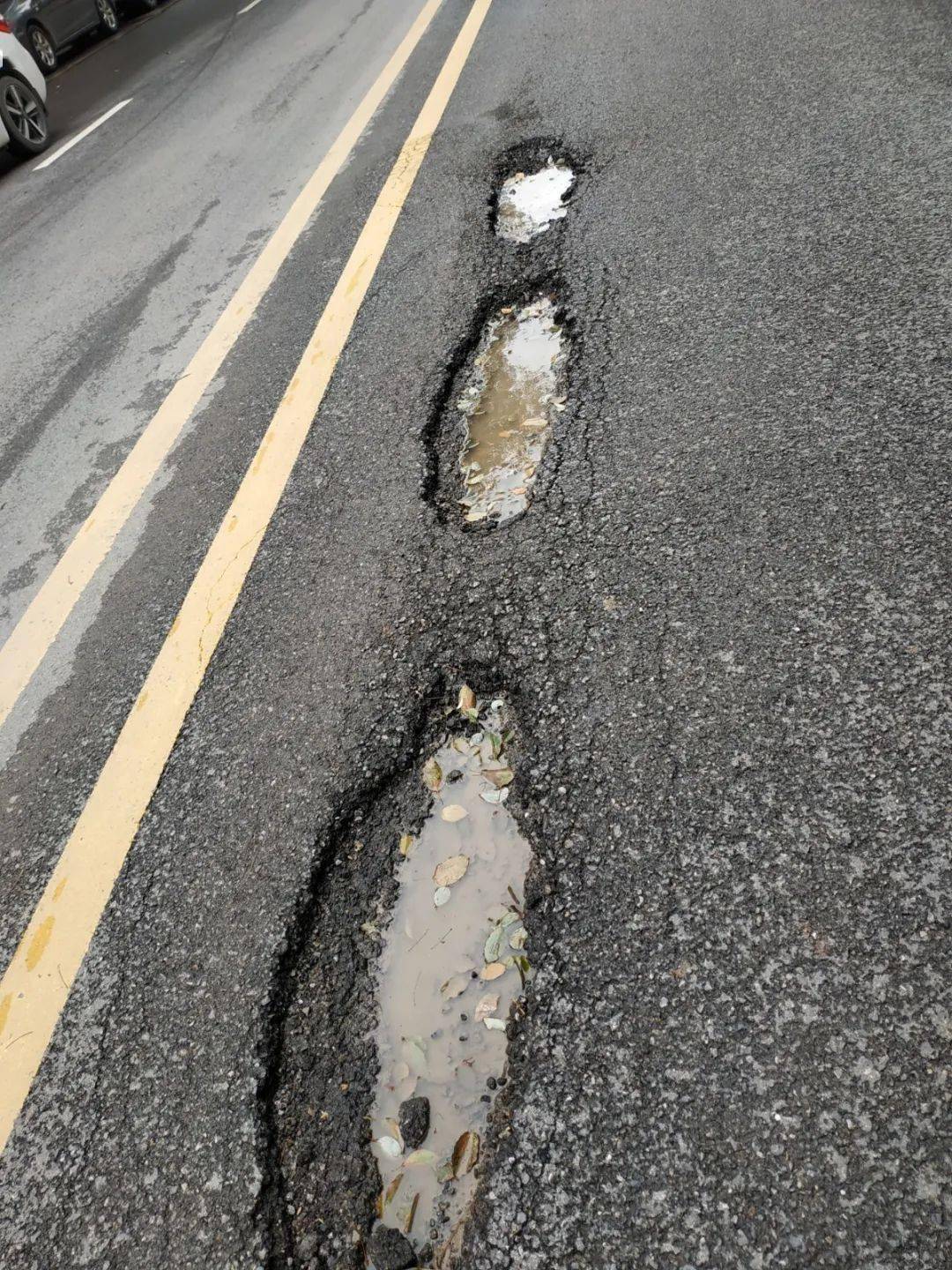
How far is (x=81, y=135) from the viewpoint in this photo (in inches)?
324

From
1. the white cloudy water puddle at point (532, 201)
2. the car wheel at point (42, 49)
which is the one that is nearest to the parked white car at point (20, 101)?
the car wheel at point (42, 49)

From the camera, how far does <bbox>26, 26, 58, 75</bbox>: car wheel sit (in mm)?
10602

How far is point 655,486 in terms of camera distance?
260 cm

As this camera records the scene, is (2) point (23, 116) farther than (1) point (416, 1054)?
Yes

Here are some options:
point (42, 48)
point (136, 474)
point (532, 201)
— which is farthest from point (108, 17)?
point (136, 474)

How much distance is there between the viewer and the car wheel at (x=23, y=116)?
7781 millimetres

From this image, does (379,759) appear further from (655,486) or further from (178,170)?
(178,170)

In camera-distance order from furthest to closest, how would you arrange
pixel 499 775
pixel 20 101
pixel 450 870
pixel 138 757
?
Answer: pixel 20 101, pixel 138 757, pixel 499 775, pixel 450 870

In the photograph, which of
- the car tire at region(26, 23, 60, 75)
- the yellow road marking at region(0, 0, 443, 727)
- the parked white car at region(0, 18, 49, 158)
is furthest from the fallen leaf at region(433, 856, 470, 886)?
the car tire at region(26, 23, 60, 75)

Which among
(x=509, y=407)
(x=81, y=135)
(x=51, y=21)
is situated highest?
(x=51, y=21)

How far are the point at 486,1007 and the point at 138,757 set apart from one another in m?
1.14

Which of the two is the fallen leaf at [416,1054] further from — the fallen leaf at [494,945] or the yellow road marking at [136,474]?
the yellow road marking at [136,474]

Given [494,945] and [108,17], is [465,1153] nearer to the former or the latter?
[494,945]

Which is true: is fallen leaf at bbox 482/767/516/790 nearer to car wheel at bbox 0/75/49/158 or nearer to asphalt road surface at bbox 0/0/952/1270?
asphalt road surface at bbox 0/0/952/1270
